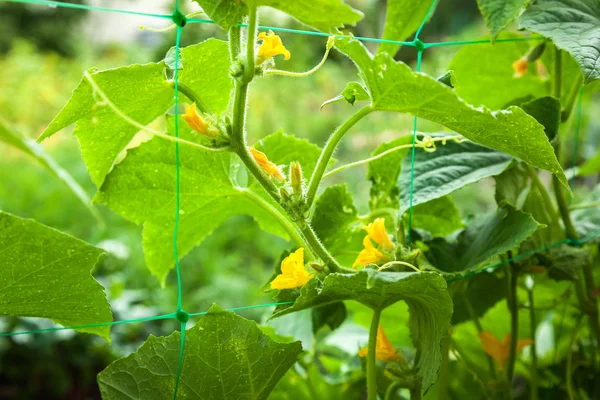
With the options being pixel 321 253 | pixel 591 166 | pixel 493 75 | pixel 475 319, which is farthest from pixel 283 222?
pixel 591 166

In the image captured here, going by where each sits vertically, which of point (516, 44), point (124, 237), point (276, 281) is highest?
point (516, 44)

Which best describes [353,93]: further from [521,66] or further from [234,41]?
[521,66]

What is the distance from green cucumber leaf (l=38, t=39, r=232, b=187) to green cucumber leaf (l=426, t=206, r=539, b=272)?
0.24 m

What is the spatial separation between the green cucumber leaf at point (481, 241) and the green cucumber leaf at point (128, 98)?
24 centimetres

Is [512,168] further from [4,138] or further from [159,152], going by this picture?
[4,138]

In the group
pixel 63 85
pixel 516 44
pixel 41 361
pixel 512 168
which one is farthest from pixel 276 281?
pixel 63 85

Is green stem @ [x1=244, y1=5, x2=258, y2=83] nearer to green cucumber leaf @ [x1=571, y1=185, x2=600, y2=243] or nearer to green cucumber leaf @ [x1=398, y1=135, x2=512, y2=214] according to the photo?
green cucumber leaf @ [x1=398, y1=135, x2=512, y2=214]

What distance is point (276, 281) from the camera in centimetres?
47

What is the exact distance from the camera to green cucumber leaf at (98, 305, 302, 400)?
0.46 metres

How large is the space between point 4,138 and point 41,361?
1018 mm

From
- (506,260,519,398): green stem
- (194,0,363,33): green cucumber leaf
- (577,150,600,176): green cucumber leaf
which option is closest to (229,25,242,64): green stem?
(194,0,363,33): green cucumber leaf

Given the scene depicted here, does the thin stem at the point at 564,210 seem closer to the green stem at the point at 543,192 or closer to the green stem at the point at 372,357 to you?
the green stem at the point at 543,192

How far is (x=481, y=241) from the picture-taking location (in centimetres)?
57

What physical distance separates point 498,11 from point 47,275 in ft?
1.24
